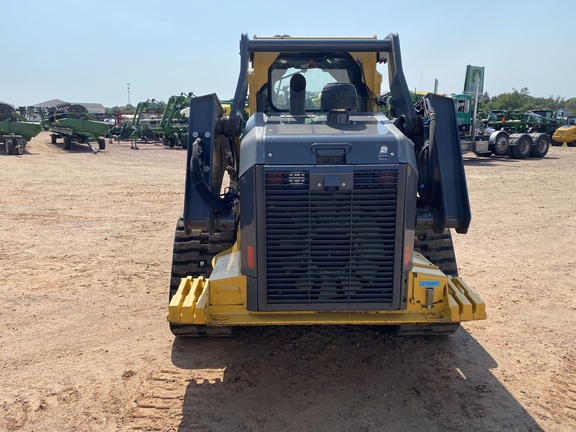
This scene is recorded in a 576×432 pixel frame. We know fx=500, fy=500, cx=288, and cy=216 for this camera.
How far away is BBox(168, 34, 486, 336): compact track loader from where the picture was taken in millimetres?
3330

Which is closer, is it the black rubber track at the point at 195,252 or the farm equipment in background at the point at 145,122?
the black rubber track at the point at 195,252

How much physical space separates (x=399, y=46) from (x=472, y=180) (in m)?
11.7

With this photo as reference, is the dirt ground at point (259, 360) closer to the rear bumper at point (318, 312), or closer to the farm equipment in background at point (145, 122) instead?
the rear bumper at point (318, 312)

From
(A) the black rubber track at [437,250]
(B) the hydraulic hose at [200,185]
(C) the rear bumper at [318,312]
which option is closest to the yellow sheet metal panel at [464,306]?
(C) the rear bumper at [318,312]

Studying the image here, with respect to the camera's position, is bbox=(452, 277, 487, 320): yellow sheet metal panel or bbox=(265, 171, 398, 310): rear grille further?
bbox=(452, 277, 487, 320): yellow sheet metal panel

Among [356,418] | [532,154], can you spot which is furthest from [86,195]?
[532,154]

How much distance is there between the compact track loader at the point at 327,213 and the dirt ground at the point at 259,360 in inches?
16.3

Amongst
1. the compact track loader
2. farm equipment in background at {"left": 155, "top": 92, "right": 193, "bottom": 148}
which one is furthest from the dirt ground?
farm equipment in background at {"left": 155, "top": 92, "right": 193, "bottom": 148}

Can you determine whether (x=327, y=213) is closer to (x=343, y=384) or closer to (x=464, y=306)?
(x=464, y=306)

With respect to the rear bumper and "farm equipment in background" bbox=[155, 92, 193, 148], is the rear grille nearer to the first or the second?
the rear bumper

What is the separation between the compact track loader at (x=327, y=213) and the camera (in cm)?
333

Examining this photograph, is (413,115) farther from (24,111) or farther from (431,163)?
(24,111)

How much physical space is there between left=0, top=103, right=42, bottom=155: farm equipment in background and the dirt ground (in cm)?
1617

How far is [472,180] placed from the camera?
49.8 feet
